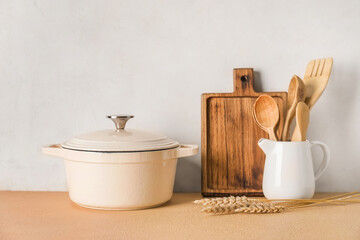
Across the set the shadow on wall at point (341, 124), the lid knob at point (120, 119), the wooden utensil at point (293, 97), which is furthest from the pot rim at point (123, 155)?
the shadow on wall at point (341, 124)

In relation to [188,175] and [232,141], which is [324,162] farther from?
[188,175]

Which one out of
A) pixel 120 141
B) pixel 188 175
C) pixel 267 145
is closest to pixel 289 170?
pixel 267 145

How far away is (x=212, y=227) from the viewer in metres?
0.78

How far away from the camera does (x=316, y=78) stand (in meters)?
1.02

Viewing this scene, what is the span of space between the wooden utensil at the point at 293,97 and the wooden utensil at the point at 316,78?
0.04m

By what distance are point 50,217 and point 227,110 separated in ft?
1.69

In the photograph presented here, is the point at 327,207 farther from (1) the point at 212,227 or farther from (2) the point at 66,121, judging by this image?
(2) the point at 66,121

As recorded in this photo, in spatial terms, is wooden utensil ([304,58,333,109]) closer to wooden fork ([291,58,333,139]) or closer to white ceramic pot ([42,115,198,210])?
wooden fork ([291,58,333,139])

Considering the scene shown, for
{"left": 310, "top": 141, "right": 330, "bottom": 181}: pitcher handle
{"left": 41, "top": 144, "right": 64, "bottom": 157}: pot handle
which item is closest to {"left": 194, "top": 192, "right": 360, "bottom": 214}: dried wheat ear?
{"left": 310, "top": 141, "right": 330, "bottom": 181}: pitcher handle

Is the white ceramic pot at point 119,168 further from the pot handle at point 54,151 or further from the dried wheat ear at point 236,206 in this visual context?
the dried wheat ear at point 236,206

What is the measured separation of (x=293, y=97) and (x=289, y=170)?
0.20 m

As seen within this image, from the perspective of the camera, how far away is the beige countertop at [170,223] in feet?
2.41

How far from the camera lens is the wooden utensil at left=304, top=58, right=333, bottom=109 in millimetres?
1003

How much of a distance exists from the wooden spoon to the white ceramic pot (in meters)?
0.21
